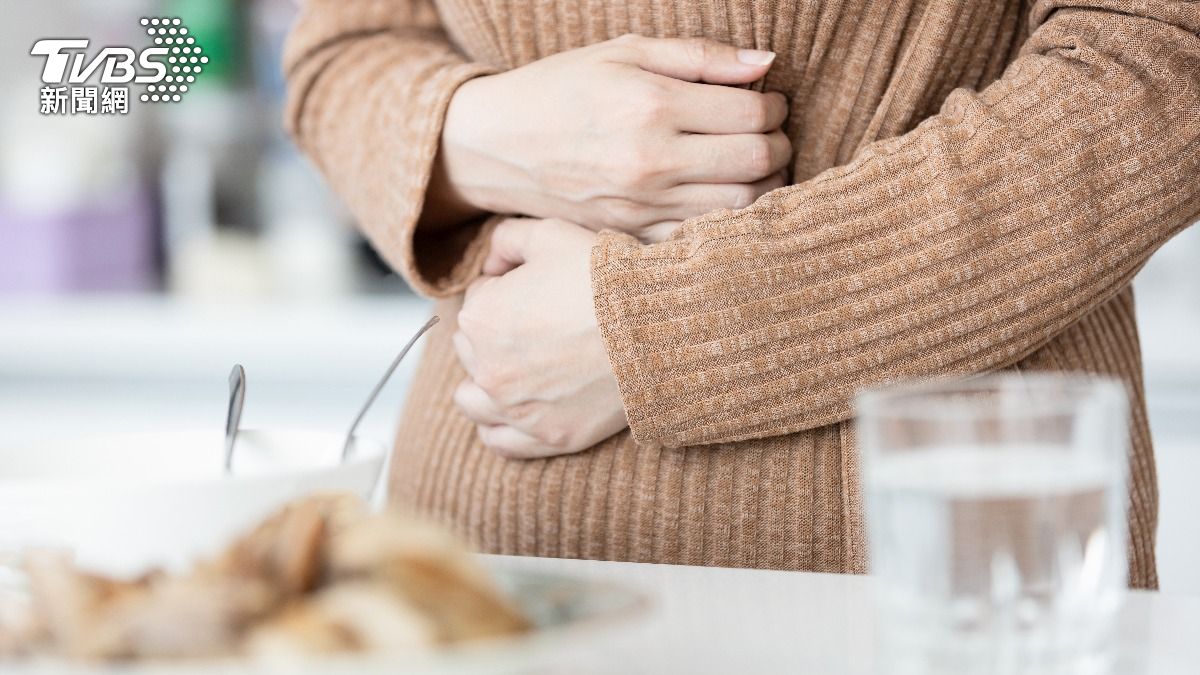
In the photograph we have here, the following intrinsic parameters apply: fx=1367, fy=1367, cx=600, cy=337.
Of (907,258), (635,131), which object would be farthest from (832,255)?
(635,131)

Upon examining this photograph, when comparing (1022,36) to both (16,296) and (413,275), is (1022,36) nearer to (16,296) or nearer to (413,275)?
(413,275)

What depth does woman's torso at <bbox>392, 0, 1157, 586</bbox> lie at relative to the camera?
27.5 inches

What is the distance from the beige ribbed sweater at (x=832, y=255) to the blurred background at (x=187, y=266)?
4.33 feet

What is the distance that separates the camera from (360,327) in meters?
2.08

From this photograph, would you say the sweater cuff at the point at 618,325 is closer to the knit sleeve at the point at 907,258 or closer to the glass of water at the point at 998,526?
the knit sleeve at the point at 907,258

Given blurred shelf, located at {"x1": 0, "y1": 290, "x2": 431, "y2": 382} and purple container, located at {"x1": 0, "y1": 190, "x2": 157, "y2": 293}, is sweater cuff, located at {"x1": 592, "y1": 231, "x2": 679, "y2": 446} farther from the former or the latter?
purple container, located at {"x1": 0, "y1": 190, "x2": 157, "y2": 293}

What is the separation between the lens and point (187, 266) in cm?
223

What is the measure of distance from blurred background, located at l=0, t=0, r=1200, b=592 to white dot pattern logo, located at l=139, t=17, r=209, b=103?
0.27 feet

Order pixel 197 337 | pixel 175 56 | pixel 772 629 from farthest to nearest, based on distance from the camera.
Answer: pixel 197 337
pixel 175 56
pixel 772 629

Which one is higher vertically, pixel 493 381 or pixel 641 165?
pixel 641 165

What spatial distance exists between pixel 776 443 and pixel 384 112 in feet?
1.00

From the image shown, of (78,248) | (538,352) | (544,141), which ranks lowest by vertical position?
(78,248)

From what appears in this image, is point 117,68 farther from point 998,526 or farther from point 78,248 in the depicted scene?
point 998,526

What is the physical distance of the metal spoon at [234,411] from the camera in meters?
0.52
